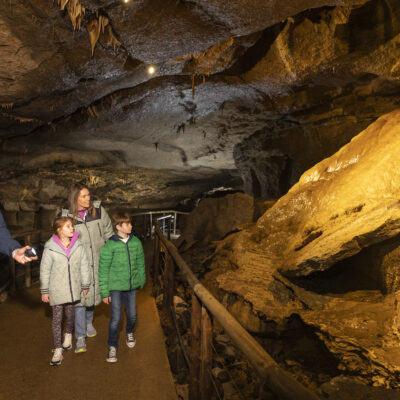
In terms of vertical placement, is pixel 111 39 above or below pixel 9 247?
above

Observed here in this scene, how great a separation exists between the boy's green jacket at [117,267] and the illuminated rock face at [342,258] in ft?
6.19

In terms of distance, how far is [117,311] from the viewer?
10.9 feet

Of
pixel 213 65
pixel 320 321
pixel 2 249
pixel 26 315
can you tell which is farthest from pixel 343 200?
pixel 26 315

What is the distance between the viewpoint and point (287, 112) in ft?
25.8

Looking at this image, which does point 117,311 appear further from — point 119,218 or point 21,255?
point 21,255

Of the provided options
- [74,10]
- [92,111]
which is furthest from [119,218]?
[92,111]

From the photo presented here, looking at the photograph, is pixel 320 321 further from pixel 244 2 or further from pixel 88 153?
pixel 88 153

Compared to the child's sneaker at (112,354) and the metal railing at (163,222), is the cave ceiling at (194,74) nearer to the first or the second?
the metal railing at (163,222)

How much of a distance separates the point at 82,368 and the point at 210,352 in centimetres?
166

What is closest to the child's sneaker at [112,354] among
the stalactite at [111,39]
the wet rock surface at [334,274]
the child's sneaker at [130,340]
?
the child's sneaker at [130,340]

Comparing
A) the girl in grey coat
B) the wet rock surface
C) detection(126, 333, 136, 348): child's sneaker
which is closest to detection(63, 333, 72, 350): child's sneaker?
the girl in grey coat

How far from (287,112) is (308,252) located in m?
5.07

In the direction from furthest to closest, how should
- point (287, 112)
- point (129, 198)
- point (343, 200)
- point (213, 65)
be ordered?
point (129, 198) < point (287, 112) < point (213, 65) < point (343, 200)

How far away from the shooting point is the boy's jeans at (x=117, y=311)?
10.8 feet
